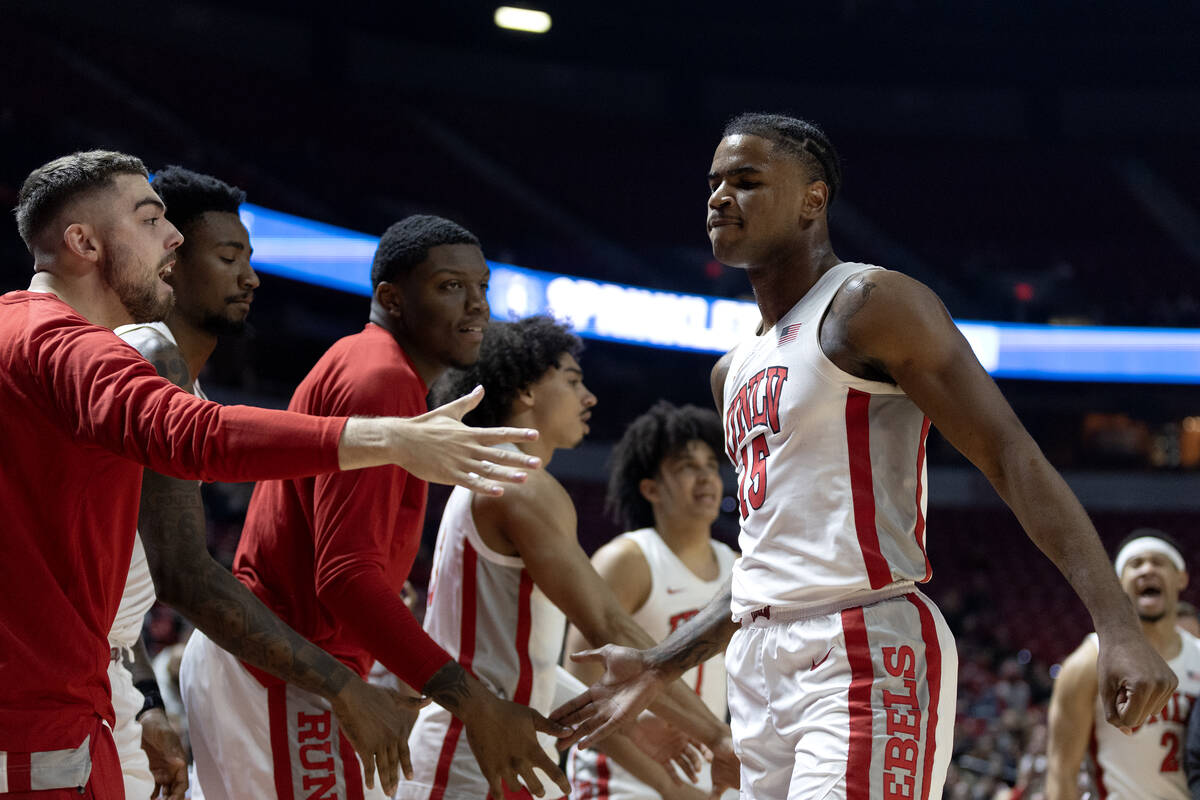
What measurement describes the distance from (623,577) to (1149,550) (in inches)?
95.6

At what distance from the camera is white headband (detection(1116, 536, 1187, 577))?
555 centimetres

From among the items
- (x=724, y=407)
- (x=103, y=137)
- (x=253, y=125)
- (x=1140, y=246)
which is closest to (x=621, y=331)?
(x=253, y=125)

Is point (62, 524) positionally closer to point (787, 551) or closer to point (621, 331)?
point (787, 551)

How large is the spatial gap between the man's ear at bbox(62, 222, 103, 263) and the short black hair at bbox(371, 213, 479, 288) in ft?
3.41

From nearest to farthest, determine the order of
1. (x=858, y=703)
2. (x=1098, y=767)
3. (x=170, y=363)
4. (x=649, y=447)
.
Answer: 1. (x=858, y=703)
2. (x=170, y=363)
3. (x=1098, y=767)
4. (x=649, y=447)

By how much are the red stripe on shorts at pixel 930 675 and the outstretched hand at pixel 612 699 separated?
79 centimetres

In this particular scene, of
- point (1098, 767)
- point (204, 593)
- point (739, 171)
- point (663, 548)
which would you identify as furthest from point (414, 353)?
point (1098, 767)

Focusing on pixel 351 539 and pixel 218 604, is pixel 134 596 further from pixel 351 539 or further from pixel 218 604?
pixel 351 539

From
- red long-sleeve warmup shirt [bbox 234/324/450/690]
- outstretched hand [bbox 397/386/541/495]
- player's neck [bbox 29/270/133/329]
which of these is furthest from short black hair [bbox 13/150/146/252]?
outstretched hand [bbox 397/386/541/495]

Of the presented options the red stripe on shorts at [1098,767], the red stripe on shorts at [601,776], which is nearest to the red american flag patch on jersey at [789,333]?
the red stripe on shorts at [601,776]

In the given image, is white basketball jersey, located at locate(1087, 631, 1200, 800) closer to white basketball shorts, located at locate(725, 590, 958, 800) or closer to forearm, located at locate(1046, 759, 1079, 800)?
forearm, located at locate(1046, 759, 1079, 800)

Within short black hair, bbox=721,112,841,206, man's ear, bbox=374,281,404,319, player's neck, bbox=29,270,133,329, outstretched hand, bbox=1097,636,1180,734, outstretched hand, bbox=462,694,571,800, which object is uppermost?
short black hair, bbox=721,112,841,206

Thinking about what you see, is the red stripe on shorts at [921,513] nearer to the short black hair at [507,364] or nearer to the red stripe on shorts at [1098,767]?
the short black hair at [507,364]

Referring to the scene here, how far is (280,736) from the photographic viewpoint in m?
3.11
